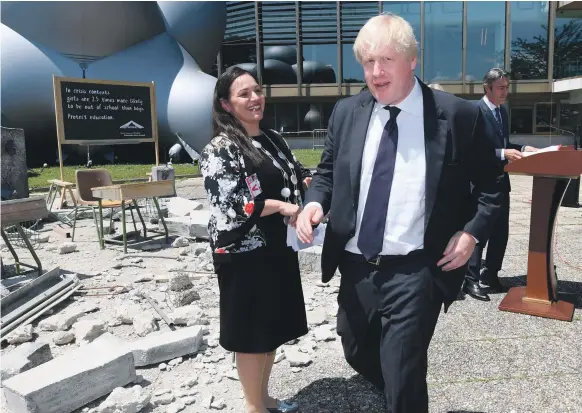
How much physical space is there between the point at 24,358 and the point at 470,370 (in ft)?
9.66

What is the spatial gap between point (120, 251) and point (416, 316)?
560 centimetres

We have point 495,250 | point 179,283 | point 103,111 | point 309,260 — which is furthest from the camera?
point 103,111

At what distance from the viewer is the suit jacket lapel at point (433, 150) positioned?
73.7 inches

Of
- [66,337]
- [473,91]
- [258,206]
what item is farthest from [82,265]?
[473,91]

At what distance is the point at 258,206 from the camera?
2.32 meters

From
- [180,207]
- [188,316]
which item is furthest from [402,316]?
[180,207]

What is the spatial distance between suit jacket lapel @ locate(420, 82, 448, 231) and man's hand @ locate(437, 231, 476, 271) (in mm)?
150

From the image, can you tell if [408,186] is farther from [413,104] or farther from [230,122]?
[230,122]

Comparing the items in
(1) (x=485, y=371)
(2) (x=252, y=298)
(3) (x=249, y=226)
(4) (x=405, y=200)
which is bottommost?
(1) (x=485, y=371)

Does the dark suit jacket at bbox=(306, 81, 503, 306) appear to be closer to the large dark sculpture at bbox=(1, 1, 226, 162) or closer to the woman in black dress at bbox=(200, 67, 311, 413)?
the woman in black dress at bbox=(200, 67, 311, 413)

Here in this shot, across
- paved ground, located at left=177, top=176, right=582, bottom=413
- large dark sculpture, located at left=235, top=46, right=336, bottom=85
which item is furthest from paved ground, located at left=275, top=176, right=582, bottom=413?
large dark sculpture, located at left=235, top=46, right=336, bottom=85

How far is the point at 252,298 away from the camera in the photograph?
2400 millimetres

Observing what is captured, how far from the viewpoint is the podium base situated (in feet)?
12.7

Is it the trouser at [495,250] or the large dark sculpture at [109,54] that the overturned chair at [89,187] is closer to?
the trouser at [495,250]
